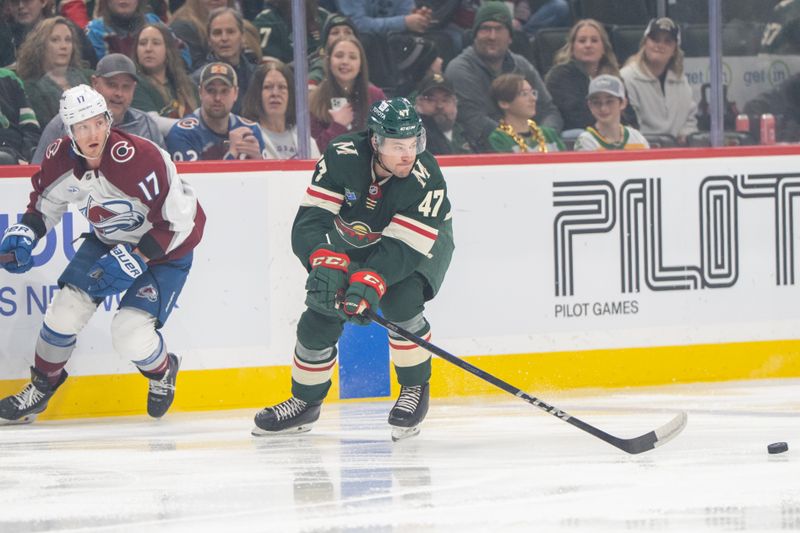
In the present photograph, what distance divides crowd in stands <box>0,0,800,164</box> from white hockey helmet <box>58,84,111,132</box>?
0.39m

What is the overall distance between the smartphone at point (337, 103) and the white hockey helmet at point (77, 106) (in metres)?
1.04

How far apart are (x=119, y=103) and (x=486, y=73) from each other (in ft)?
4.83

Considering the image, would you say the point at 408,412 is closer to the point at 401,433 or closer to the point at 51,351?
the point at 401,433

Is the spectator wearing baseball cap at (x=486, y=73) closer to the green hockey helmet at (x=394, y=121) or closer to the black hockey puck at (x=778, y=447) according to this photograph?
the green hockey helmet at (x=394, y=121)

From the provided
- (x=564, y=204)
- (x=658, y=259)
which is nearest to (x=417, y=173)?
(x=564, y=204)

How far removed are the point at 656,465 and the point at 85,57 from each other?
246 centimetres

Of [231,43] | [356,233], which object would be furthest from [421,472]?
[231,43]

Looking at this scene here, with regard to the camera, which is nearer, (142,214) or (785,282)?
(142,214)

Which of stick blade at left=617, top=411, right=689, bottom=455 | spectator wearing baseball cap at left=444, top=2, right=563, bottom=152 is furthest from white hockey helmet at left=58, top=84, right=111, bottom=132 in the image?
stick blade at left=617, top=411, right=689, bottom=455

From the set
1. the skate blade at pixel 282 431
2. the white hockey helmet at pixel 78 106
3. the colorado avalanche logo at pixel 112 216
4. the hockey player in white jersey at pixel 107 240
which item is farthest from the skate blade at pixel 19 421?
the white hockey helmet at pixel 78 106

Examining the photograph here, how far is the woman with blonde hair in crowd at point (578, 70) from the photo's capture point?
5.35m

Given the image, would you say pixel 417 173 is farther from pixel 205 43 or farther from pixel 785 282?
pixel 785 282

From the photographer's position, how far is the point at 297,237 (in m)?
4.08

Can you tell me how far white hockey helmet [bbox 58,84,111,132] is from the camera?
423cm
